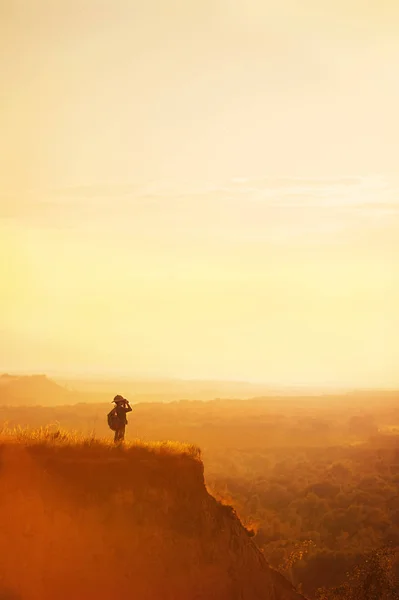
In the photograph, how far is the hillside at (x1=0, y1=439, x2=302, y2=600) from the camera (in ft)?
53.3

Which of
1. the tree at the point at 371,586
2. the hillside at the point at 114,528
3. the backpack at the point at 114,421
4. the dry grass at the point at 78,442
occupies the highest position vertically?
the backpack at the point at 114,421

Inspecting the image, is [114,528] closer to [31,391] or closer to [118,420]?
[118,420]

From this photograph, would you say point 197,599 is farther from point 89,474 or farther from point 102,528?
point 89,474

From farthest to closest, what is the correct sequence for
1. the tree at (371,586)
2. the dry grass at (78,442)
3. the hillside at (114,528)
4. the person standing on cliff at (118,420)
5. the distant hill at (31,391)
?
the distant hill at (31,391) < the tree at (371,586) < the person standing on cliff at (118,420) < the dry grass at (78,442) < the hillside at (114,528)

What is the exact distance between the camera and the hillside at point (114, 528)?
16.2 metres

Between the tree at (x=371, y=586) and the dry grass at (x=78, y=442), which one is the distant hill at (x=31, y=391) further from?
the dry grass at (x=78, y=442)

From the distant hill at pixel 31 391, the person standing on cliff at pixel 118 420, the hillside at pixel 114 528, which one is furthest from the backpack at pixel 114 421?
the distant hill at pixel 31 391

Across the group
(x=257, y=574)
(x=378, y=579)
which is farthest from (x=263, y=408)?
(x=257, y=574)

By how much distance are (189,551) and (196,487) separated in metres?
1.77

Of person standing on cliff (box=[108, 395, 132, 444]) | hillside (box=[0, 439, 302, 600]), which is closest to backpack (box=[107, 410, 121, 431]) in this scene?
person standing on cliff (box=[108, 395, 132, 444])

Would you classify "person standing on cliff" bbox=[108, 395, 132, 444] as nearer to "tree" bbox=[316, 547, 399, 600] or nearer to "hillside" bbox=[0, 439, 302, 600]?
"hillside" bbox=[0, 439, 302, 600]

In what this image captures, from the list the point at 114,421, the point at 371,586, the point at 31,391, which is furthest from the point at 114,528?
the point at 31,391

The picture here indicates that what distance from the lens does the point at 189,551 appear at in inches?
720

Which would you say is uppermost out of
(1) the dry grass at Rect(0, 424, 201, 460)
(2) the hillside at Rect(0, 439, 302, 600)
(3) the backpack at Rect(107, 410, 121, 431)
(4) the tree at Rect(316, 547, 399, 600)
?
(3) the backpack at Rect(107, 410, 121, 431)
